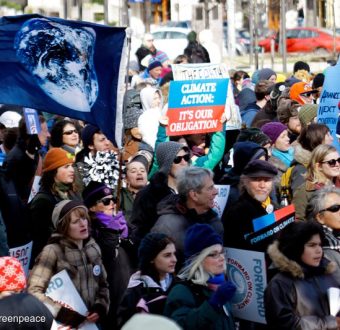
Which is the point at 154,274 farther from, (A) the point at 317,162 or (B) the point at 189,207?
(A) the point at 317,162

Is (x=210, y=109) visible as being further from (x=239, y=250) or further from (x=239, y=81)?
(x=239, y=81)

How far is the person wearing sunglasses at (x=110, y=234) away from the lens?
8.73 m

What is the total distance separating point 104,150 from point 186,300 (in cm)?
448

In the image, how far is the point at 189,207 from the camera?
840cm

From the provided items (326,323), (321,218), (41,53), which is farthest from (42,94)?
(326,323)

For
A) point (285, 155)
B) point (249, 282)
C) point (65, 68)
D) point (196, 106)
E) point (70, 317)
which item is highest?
point (65, 68)

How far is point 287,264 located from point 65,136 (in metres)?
5.27

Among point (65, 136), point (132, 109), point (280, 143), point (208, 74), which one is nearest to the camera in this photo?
point (280, 143)

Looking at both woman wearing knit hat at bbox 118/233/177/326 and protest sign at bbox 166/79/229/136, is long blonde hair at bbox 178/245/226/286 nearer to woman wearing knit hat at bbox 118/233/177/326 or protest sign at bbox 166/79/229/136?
woman wearing knit hat at bbox 118/233/177/326

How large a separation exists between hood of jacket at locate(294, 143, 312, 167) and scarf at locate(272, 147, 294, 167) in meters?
0.90

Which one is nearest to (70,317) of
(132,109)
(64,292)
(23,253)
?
(64,292)

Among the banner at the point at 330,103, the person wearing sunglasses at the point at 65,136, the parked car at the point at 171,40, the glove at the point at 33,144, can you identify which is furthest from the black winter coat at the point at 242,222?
the parked car at the point at 171,40

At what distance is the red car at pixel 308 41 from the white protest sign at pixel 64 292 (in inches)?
1505

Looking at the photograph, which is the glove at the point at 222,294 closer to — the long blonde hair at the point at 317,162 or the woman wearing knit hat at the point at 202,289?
the woman wearing knit hat at the point at 202,289
